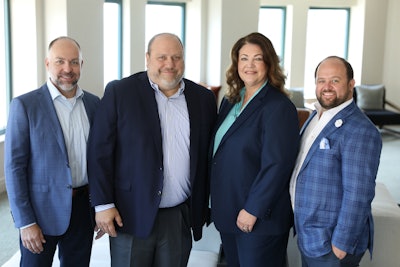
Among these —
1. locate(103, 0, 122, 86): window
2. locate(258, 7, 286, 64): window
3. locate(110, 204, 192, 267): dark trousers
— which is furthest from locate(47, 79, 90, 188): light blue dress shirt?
locate(258, 7, 286, 64): window

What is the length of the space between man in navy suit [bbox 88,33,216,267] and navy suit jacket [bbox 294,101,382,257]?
505 mm

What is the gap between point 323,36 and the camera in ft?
34.0

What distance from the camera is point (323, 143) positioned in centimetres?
196

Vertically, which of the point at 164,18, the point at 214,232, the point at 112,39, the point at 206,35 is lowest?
the point at 214,232

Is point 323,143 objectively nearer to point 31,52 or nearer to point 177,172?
point 177,172

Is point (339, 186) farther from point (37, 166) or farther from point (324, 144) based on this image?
point (37, 166)

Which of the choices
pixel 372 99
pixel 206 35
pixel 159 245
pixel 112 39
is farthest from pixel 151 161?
pixel 372 99

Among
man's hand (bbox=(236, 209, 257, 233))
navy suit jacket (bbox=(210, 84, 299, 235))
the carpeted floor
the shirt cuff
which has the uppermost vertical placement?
navy suit jacket (bbox=(210, 84, 299, 235))

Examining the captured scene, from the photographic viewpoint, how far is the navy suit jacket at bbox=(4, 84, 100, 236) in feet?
6.77

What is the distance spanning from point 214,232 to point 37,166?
1.46 metres

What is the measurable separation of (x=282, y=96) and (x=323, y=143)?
31cm

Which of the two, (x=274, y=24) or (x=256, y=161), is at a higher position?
(x=274, y=24)

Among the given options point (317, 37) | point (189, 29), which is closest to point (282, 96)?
point (189, 29)

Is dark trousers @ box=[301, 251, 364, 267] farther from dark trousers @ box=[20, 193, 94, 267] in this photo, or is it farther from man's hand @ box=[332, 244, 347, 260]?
dark trousers @ box=[20, 193, 94, 267]
